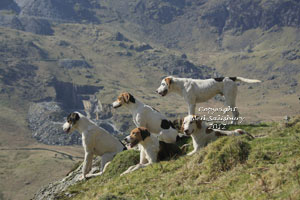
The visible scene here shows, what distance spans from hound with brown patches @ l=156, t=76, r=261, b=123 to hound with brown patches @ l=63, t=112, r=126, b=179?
530 cm

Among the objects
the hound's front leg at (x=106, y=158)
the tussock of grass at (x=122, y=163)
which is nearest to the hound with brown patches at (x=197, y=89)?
the hound's front leg at (x=106, y=158)

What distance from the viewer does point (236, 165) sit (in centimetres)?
1404

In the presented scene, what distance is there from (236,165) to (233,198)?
9.62 ft

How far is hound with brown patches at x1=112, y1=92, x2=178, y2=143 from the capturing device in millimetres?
22844

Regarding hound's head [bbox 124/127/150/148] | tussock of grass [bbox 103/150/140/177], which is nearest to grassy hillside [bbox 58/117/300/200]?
hound's head [bbox 124/127/150/148]

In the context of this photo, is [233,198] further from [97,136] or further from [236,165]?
[97,136]

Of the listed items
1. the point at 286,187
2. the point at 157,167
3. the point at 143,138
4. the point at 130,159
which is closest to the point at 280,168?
the point at 286,187

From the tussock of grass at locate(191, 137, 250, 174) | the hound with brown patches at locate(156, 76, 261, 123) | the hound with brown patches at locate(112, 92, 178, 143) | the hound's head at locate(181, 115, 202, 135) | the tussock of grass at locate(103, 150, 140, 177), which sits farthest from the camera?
the hound with brown patches at locate(156, 76, 261, 123)

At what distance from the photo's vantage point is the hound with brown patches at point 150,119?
2284cm

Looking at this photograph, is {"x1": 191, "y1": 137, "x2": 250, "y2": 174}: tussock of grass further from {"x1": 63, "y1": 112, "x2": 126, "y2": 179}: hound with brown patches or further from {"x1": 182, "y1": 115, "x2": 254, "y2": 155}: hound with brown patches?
{"x1": 63, "y1": 112, "x2": 126, "y2": 179}: hound with brown patches

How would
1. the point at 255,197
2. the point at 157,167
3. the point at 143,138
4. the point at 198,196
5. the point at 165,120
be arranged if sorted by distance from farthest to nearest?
the point at 165,120 → the point at 143,138 → the point at 157,167 → the point at 198,196 → the point at 255,197

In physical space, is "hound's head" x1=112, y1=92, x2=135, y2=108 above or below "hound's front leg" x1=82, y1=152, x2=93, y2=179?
above

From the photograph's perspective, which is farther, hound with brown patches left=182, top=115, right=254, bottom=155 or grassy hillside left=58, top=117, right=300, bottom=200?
hound with brown patches left=182, top=115, right=254, bottom=155

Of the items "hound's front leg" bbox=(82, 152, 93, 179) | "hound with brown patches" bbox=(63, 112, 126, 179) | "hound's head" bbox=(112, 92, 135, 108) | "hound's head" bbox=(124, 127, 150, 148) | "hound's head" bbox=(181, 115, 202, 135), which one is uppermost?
"hound's head" bbox=(112, 92, 135, 108)
